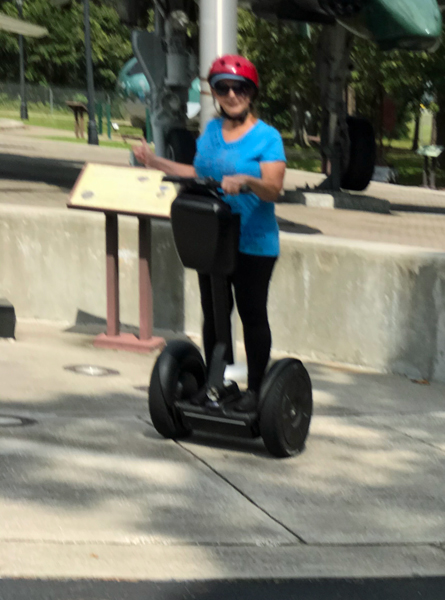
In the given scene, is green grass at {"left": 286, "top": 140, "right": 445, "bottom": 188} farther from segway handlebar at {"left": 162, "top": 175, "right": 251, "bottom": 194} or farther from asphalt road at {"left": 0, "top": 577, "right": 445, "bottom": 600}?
asphalt road at {"left": 0, "top": 577, "right": 445, "bottom": 600}

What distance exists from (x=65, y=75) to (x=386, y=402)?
75.7 meters

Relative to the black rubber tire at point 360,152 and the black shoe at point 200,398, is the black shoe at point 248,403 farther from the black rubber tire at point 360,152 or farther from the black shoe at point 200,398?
A: the black rubber tire at point 360,152

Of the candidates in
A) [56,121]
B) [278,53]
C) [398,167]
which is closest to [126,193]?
[278,53]

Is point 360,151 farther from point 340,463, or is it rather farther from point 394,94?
point 394,94

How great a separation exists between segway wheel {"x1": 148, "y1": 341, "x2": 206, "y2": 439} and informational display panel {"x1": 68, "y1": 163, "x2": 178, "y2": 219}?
230 centimetres

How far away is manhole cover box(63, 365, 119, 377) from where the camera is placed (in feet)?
25.0

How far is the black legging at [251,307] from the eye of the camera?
5500 millimetres

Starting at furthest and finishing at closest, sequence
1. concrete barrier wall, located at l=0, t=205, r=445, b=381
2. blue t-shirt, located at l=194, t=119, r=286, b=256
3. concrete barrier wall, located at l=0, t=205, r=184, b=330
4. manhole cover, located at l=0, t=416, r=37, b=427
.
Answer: concrete barrier wall, located at l=0, t=205, r=184, b=330 → concrete barrier wall, located at l=0, t=205, r=445, b=381 → manhole cover, located at l=0, t=416, r=37, b=427 → blue t-shirt, located at l=194, t=119, r=286, b=256

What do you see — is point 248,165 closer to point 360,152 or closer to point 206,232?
point 206,232

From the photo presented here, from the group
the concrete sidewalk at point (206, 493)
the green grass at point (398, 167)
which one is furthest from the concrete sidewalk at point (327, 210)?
the green grass at point (398, 167)

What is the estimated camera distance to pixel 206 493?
5.07 metres

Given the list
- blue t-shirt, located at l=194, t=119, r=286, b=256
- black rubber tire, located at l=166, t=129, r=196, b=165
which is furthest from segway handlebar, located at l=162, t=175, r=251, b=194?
black rubber tire, located at l=166, t=129, r=196, b=165

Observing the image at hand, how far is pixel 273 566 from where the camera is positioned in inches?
166

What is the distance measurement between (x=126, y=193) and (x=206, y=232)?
303 cm
